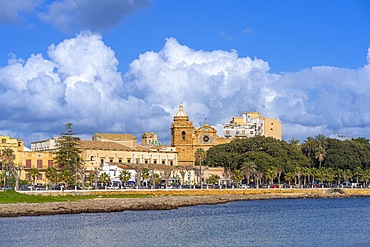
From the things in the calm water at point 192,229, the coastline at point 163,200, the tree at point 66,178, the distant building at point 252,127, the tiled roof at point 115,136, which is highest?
the distant building at point 252,127

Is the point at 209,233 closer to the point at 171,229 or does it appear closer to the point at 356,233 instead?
the point at 171,229

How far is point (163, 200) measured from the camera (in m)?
90.8

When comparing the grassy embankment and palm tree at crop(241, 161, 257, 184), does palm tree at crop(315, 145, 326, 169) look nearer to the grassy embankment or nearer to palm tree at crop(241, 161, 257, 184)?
the grassy embankment

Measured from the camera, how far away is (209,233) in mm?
56438

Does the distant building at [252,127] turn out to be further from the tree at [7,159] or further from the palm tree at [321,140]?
the tree at [7,159]

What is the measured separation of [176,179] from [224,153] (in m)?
12.0

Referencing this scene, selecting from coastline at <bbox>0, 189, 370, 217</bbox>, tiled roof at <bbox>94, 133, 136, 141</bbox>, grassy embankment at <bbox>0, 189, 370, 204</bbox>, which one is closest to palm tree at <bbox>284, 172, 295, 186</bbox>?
grassy embankment at <bbox>0, 189, 370, 204</bbox>

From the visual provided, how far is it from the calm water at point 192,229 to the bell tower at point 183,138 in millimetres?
77956

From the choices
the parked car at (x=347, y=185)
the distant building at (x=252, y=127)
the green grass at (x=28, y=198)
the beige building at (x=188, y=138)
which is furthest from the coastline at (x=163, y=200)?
the distant building at (x=252, y=127)

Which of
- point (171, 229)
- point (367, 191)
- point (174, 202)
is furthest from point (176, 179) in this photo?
point (171, 229)

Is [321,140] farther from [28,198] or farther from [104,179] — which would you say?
[28,198]

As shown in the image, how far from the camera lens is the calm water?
1980 inches

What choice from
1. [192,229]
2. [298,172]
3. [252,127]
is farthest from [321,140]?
[192,229]

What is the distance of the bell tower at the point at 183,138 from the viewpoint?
6273 inches
